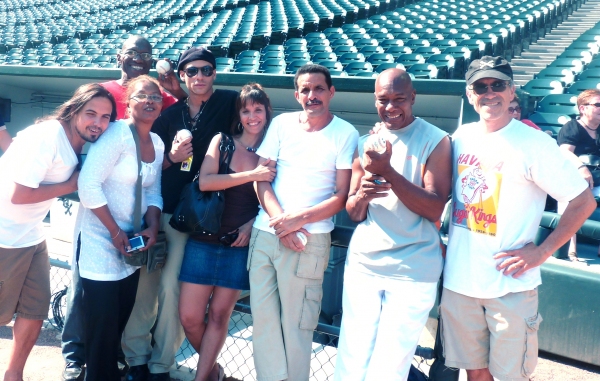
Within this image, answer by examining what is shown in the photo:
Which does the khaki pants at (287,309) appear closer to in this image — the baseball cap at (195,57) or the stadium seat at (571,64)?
the baseball cap at (195,57)

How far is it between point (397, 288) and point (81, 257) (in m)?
1.55

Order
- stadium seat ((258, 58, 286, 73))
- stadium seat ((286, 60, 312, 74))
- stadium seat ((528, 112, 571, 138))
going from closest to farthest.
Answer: stadium seat ((528, 112, 571, 138)) → stadium seat ((286, 60, 312, 74)) → stadium seat ((258, 58, 286, 73))

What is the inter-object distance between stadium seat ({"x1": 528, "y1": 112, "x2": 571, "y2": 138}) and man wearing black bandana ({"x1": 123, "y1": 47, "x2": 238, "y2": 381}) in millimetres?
4769

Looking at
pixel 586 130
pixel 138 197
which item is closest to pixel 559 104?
pixel 586 130

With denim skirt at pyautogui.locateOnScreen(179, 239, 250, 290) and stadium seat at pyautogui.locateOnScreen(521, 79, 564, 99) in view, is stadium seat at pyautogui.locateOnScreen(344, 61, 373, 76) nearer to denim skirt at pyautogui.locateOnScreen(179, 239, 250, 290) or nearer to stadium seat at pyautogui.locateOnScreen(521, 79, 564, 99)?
stadium seat at pyautogui.locateOnScreen(521, 79, 564, 99)

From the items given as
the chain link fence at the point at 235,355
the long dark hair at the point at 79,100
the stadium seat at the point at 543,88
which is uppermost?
the long dark hair at the point at 79,100

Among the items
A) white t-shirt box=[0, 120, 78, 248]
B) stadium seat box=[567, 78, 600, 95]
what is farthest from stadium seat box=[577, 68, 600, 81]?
white t-shirt box=[0, 120, 78, 248]

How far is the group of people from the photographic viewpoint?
2164mm

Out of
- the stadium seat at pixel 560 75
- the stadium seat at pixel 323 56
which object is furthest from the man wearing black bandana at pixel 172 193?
the stadium seat at pixel 560 75

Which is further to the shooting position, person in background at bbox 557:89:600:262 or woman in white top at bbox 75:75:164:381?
person in background at bbox 557:89:600:262

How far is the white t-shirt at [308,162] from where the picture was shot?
253 centimetres

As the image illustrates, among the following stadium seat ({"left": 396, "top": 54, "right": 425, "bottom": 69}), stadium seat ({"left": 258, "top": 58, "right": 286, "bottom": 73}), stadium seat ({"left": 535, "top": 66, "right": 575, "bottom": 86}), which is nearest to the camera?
stadium seat ({"left": 258, "top": 58, "right": 286, "bottom": 73})

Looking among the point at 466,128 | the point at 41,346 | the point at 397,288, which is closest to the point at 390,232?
the point at 397,288

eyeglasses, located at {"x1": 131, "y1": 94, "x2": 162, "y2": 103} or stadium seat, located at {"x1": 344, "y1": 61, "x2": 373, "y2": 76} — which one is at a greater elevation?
stadium seat, located at {"x1": 344, "y1": 61, "x2": 373, "y2": 76}
